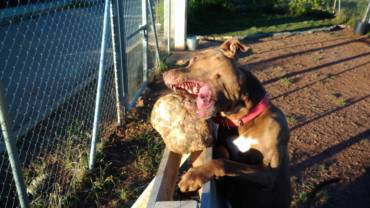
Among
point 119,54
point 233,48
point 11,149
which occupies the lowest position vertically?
point 11,149

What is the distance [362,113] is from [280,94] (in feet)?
4.55

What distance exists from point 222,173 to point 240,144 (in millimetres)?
517

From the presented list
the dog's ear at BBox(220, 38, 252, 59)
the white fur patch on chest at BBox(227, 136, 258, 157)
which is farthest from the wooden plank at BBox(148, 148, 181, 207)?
the dog's ear at BBox(220, 38, 252, 59)

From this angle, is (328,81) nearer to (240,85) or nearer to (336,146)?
(336,146)

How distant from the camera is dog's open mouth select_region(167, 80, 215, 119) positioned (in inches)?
104

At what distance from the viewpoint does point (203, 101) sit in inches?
106

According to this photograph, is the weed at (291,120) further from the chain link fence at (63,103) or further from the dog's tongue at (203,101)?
the dog's tongue at (203,101)

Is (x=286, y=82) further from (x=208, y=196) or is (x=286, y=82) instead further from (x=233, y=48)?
(x=208, y=196)

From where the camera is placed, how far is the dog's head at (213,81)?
110 inches

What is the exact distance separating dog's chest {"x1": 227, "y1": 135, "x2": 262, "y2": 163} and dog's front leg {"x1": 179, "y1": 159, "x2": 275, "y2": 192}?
→ 11cm

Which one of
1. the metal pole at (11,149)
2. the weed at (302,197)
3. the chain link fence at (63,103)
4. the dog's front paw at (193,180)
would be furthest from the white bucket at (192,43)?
the dog's front paw at (193,180)

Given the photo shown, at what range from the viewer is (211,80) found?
111 inches

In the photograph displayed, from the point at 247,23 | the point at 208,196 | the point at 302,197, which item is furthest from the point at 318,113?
the point at 247,23

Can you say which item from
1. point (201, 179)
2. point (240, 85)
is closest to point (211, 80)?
point (240, 85)
